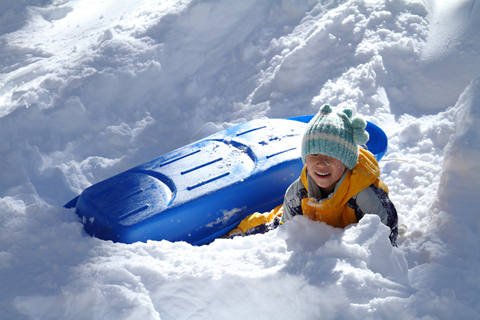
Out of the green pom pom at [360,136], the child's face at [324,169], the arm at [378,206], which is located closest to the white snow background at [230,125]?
the arm at [378,206]

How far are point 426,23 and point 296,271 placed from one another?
3.27 metres

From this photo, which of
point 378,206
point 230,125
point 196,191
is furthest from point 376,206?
point 230,125

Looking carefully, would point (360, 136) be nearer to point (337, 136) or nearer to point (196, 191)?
point (337, 136)

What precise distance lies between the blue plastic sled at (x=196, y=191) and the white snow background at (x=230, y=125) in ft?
0.73

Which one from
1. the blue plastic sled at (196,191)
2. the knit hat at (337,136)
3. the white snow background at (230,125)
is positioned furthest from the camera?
the blue plastic sled at (196,191)

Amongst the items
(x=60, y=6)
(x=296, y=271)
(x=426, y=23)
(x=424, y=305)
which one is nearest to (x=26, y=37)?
(x=60, y=6)

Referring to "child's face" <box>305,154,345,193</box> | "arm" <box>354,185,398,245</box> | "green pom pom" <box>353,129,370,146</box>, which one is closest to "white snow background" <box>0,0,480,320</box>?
"arm" <box>354,185,398,245</box>

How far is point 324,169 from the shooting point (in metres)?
1.73

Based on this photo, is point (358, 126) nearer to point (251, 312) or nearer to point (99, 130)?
point (251, 312)

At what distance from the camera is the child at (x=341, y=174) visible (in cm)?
170

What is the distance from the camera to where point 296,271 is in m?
1.33

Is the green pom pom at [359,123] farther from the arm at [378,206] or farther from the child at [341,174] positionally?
the arm at [378,206]

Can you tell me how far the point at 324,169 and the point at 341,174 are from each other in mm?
90

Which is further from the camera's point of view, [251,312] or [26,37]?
[26,37]
